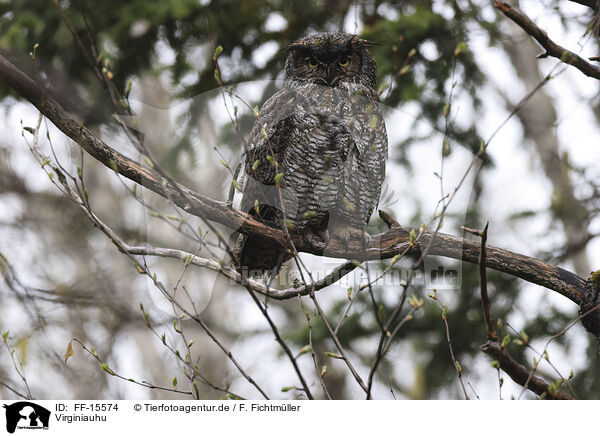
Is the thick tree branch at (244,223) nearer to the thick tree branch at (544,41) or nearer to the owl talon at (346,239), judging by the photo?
the owl talon at (346,239)

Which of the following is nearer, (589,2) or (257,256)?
(589,2)

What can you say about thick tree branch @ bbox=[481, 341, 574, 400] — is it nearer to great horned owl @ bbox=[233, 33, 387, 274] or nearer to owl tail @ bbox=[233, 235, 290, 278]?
great horned owl @ bbox=[233, 33, 387, 274]

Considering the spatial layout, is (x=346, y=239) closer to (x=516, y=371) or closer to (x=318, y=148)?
(x=318, y=148)

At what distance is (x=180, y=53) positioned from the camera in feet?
10.8

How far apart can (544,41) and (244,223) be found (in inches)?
45.4

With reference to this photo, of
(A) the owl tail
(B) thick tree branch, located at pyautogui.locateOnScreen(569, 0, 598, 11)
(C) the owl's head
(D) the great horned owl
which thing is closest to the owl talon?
(D) the great horned owl

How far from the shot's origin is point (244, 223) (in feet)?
6.24

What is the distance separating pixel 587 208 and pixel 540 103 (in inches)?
75.8

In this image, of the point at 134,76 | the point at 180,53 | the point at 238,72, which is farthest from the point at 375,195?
the point at 134,76

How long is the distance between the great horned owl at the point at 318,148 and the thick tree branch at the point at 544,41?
2.27ft

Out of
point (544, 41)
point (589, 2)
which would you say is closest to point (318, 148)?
point (544, 41)

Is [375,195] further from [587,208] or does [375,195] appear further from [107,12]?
[107,12]

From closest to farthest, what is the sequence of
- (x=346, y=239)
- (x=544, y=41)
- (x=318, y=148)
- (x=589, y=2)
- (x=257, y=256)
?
(x=544, y=41) → (x=589, y=2) → (x=318, y=148) → (x=346, y=239) → (x=257, y=256)
